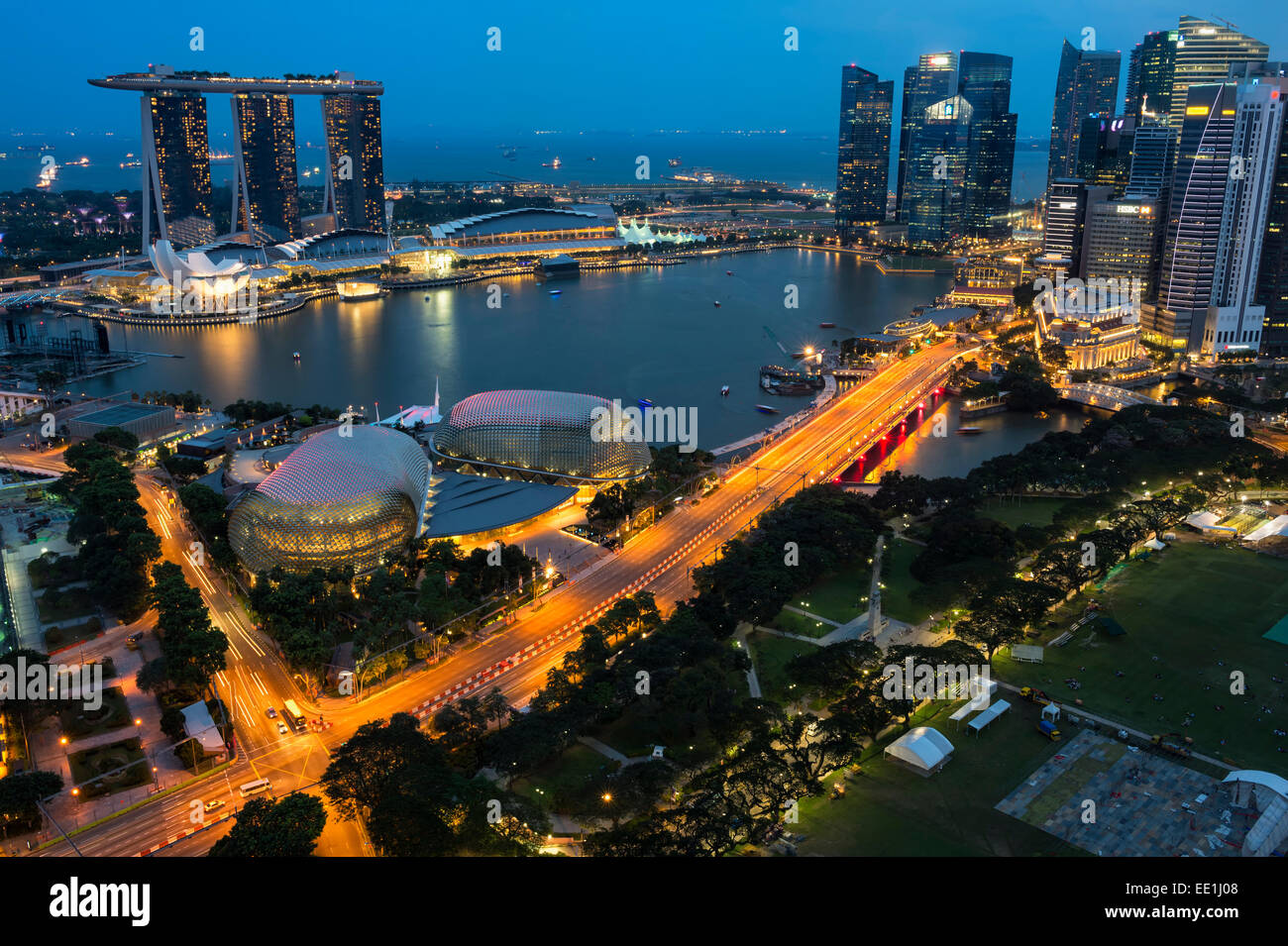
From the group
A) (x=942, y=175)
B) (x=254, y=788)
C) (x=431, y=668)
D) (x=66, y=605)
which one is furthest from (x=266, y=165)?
(x=254, y=788)

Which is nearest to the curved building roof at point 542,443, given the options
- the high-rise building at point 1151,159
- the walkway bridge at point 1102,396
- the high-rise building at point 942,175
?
the walkway bridge at point 1102,396

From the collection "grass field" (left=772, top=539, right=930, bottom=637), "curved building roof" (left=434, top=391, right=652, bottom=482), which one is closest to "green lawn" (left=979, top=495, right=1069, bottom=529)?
"grass field" (left=772, top=539, right=930, bottom=637)

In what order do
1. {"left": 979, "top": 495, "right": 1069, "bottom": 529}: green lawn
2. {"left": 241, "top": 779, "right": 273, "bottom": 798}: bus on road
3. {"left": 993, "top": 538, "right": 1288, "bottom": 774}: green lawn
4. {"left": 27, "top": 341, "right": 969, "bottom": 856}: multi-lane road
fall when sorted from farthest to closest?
1. {"left": 979, "top": 495, "right": 1069, "bottom": 529}: green lawn
2. {"left": 993, "top": 538, "right": 1288, "bottom": 774}: green lawn
3. {"left": 241, "top": 779, "right": 273, "bottom": 798}: bus on road
4. {"left": 27, "top": 341, "right": 969, "bottom": 856}: multi-lane road

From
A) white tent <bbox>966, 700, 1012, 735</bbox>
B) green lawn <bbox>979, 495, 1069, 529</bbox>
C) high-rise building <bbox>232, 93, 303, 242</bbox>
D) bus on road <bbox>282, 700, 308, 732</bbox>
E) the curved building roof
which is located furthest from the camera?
high-rise building <bbox>232, 93, 303, 242</bbox>

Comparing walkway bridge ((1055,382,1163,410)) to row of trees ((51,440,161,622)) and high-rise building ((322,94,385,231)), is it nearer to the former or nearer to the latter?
row of trees ((51,440,161,622))

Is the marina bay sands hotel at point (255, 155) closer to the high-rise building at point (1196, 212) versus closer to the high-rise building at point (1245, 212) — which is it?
the high-rise building at point (1196, 212)

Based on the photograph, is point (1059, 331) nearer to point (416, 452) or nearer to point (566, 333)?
point (566, 333)
